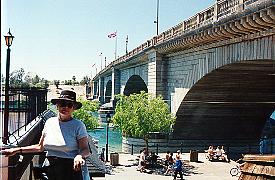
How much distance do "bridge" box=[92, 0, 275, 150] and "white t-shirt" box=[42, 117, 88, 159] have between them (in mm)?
11258

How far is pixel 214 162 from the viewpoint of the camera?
2711cm

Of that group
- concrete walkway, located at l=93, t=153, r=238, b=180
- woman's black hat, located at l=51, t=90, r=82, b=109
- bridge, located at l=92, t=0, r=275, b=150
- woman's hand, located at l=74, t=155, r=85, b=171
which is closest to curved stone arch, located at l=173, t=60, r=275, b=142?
bridge, located at l=92, t=0, r=275, b=150

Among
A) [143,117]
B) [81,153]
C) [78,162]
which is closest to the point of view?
[78,162]

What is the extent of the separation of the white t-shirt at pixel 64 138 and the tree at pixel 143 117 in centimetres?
2634

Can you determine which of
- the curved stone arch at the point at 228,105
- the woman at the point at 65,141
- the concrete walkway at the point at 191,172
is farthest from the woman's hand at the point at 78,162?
the curved stone arch at the point at 228,105

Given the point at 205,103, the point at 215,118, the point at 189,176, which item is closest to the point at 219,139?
the point at 215,118

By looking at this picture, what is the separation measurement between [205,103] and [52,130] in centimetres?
2948

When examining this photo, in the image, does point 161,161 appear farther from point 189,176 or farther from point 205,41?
point 205,41

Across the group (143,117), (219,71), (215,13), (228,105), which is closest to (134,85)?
(228,105)

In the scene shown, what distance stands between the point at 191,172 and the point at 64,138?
66.6 feet

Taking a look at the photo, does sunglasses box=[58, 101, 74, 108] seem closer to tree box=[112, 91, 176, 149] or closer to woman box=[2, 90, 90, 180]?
woman box=[2, 90, 90, 180]

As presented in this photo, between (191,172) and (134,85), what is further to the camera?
(134,85)

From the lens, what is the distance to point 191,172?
23188mm

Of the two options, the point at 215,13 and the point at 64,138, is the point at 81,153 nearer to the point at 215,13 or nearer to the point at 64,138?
the point at 64,138
